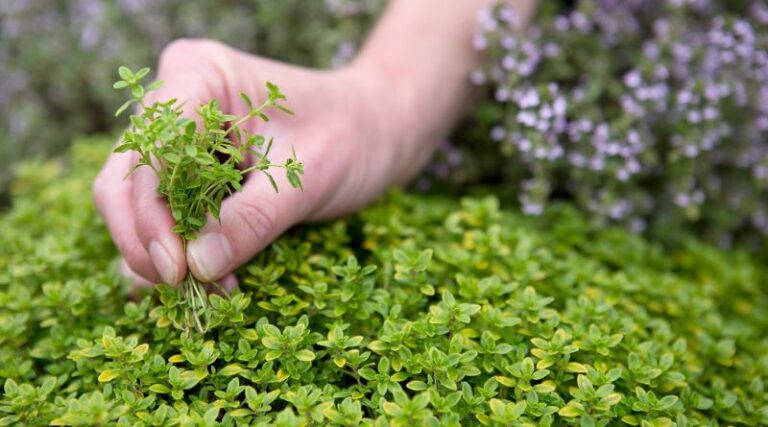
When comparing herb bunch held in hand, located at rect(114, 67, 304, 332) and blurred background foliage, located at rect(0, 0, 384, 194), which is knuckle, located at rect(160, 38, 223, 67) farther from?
blurred background foliage, located at rect(0, 0, 384, 194)

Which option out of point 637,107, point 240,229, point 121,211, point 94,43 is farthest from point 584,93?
point 94,43

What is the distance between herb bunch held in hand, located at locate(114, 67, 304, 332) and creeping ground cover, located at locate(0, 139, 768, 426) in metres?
0.17

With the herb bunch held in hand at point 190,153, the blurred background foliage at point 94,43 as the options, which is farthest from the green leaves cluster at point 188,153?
the blurred background foliage at point 94,43

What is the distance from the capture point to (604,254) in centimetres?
216

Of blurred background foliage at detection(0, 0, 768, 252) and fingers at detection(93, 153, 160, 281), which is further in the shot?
blurred background foliage at detection(0, 0, 768, 252)

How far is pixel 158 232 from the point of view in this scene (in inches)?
54.4

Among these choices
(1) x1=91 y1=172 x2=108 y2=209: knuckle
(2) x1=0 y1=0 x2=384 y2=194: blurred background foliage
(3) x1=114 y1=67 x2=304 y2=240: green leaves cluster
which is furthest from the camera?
(2) x1=0 y1=0 x2=384 y2=194: blurred background foliage

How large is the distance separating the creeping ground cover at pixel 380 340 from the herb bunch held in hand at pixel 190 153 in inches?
6.8

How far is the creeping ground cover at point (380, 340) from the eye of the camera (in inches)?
52.4

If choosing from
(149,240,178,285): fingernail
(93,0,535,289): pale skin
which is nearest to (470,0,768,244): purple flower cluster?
(93,0,535,289): pale skin

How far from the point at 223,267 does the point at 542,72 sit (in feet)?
5.05

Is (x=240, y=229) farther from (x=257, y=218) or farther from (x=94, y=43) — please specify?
(x=94, y=43)

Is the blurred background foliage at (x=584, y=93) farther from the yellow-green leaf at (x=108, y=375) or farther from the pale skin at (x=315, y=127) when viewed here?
the yellow-green leaf at (x=108, y=375)

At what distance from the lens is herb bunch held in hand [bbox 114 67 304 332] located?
48.7 inches
